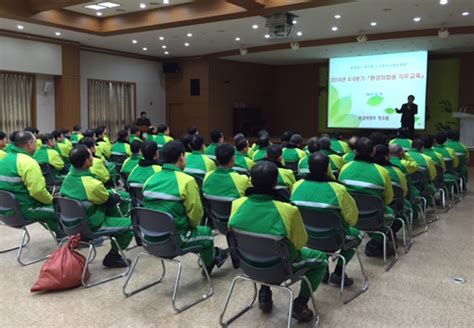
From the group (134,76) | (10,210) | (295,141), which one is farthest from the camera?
(134,76)

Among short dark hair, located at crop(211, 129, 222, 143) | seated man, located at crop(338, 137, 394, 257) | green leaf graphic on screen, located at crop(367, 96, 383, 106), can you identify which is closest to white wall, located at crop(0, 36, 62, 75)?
short dark hair, located at crop(211, 129, 222, 143)

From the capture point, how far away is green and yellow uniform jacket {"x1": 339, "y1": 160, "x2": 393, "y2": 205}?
3.80 m

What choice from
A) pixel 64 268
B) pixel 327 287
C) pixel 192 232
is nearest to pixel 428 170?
pixel 327 287

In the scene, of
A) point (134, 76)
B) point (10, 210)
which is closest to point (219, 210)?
point (10, 210)

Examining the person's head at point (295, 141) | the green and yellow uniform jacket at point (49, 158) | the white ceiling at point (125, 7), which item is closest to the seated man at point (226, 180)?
the person's head at point (295, 141)

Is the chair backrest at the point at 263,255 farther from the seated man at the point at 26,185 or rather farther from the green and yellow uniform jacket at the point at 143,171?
the seated man at the point at 26,185

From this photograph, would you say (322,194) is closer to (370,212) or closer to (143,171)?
(370,212)

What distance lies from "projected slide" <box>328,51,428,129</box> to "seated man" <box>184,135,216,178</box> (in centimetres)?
1041

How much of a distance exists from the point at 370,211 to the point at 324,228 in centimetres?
74

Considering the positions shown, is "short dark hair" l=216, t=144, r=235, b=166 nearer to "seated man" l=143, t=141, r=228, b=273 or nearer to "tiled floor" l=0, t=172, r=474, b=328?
"seated man" l=143, t=141, r=228, b=273

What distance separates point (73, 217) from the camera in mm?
3547

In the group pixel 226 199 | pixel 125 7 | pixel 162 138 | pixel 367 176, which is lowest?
pixel 226 199

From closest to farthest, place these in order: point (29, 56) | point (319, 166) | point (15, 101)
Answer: point (319, 166), point (29, 56), point (15, 101)

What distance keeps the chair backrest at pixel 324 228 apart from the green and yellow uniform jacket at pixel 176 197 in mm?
810
